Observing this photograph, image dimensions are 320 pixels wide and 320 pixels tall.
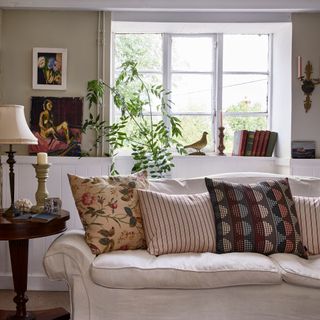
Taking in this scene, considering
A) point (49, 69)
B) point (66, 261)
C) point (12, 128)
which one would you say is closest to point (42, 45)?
point (49, 69)

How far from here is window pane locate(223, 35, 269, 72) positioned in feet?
14.1

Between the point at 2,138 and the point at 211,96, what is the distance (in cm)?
200

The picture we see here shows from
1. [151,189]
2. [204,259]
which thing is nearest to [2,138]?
[151,189]

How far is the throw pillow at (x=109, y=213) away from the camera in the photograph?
2732 mm

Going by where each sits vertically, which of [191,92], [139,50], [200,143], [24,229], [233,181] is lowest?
[24,229]

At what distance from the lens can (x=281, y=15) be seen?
390cm

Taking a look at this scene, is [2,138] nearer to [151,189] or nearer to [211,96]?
[151,189]

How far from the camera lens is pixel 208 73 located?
4.29 meters

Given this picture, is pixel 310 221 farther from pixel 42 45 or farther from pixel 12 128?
pixel 42 45

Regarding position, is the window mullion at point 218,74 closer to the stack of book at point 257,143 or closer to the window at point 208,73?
the window at point 208,73

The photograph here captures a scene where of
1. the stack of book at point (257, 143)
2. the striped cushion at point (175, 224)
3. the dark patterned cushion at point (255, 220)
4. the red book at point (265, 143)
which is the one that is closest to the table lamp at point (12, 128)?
the striped cushion at point (175, 224)

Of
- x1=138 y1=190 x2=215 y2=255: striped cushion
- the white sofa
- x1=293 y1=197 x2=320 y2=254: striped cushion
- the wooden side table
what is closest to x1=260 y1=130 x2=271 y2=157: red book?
x1=293 y1=197 x2=320 y2=254: striped cushion

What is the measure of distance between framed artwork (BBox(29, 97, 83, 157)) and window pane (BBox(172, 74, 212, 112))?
2.78 feet

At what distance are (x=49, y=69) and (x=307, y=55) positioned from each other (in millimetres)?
1949
